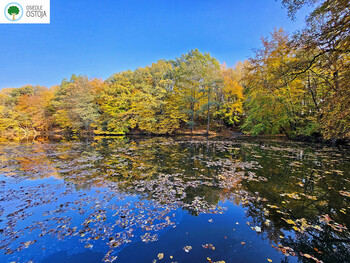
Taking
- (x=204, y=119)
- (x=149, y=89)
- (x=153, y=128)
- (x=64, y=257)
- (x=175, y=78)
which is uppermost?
(x=175, y=78)

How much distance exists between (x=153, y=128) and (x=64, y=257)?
29355mm

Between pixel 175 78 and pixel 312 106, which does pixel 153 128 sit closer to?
pixel 175 78

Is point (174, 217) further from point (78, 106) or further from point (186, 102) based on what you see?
point (78, 106)

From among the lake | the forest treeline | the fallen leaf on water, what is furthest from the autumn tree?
the fallen leaf on water

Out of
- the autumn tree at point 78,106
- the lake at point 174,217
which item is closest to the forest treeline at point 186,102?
the autumn tree at point 78,106

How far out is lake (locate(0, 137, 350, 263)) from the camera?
3223 millimetres

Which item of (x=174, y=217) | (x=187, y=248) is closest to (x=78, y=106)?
(x=174, y=217)

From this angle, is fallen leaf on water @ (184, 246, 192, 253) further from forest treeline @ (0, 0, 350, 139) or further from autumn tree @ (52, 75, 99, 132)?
autumn tree @ (52, 75, 99, 132)

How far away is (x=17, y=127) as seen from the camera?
38.2 metres

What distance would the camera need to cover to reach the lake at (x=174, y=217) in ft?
10.6

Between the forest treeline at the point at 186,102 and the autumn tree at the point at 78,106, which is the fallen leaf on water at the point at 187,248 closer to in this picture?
the forest treeline at the point at 186,102

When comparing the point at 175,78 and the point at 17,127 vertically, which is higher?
the point at 175,78

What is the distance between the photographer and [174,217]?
177 inches

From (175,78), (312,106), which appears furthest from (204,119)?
(312,106)
